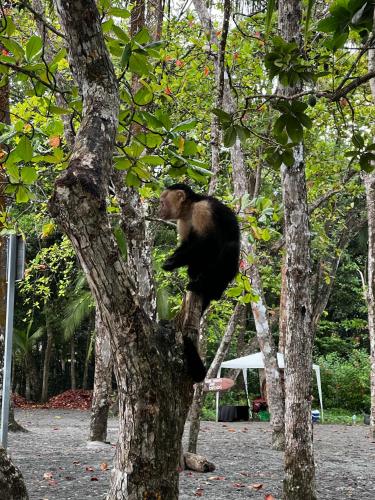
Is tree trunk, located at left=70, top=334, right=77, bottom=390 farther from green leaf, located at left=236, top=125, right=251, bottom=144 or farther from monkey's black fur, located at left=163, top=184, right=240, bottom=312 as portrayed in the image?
green leaf, located at left=236, top=125, right=251, bottom=144

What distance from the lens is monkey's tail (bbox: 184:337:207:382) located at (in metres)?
2.98

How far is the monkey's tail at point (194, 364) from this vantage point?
298 centimetres

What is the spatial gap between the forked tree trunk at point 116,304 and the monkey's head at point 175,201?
2169 millimetres

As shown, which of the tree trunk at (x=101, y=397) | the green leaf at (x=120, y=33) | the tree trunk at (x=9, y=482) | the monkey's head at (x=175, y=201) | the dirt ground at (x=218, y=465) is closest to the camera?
the green leaf at (x=120, y=33)

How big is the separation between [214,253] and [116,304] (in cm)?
206

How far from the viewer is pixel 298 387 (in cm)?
604

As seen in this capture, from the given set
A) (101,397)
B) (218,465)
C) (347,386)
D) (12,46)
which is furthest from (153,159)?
(347,386)

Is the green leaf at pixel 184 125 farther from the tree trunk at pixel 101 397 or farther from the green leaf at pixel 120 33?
the tree trunk at pixel 101 397

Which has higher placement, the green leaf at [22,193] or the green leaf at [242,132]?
the green leaf at [242,132]

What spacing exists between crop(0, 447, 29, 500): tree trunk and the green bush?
1889 cm

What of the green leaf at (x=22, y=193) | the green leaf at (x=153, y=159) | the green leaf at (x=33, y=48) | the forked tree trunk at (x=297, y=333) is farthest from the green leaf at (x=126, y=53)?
the forked tree trunk at (x=297, y=333)

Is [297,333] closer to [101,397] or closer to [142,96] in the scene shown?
[142,96]

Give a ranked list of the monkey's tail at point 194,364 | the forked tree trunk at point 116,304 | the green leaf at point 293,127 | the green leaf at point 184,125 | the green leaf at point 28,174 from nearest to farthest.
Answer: the forked tree trunk at point 116,304 → the green leaf at point 293,127 → the monkey's tail at point 194,364 → the green leaf at point 28,174 → the green leaf at point 184,125

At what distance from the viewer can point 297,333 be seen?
6070mm
